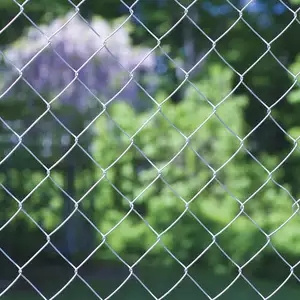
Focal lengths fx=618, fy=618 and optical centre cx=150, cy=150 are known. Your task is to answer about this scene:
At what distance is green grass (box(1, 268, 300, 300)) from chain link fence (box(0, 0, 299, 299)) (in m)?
0.02

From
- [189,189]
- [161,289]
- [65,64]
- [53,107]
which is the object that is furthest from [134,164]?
[161,289]

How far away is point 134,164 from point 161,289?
1306mm

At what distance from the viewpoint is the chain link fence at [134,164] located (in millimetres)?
3852

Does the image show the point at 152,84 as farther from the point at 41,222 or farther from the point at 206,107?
the point at 41,222

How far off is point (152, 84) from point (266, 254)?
5.03 feet

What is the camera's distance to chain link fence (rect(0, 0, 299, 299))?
385cm

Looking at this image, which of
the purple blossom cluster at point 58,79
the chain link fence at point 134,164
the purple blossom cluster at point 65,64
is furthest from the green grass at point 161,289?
the purple blossom cluster at point 65,64

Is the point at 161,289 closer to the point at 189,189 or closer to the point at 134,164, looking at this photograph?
the point at 189,189

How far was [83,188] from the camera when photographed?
419 centimetres

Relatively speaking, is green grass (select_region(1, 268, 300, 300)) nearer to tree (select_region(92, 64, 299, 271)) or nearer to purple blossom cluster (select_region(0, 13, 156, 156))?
tree (select_region(92, 64, 299, 271))

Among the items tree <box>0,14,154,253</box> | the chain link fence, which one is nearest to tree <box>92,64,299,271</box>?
the chain link fence

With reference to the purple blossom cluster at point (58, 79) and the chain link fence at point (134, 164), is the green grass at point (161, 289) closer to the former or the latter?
the chain link fence at point (134, 164)

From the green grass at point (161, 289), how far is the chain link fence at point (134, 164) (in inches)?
0.8

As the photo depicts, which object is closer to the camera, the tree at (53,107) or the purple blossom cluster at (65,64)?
the tree at (53,107)
